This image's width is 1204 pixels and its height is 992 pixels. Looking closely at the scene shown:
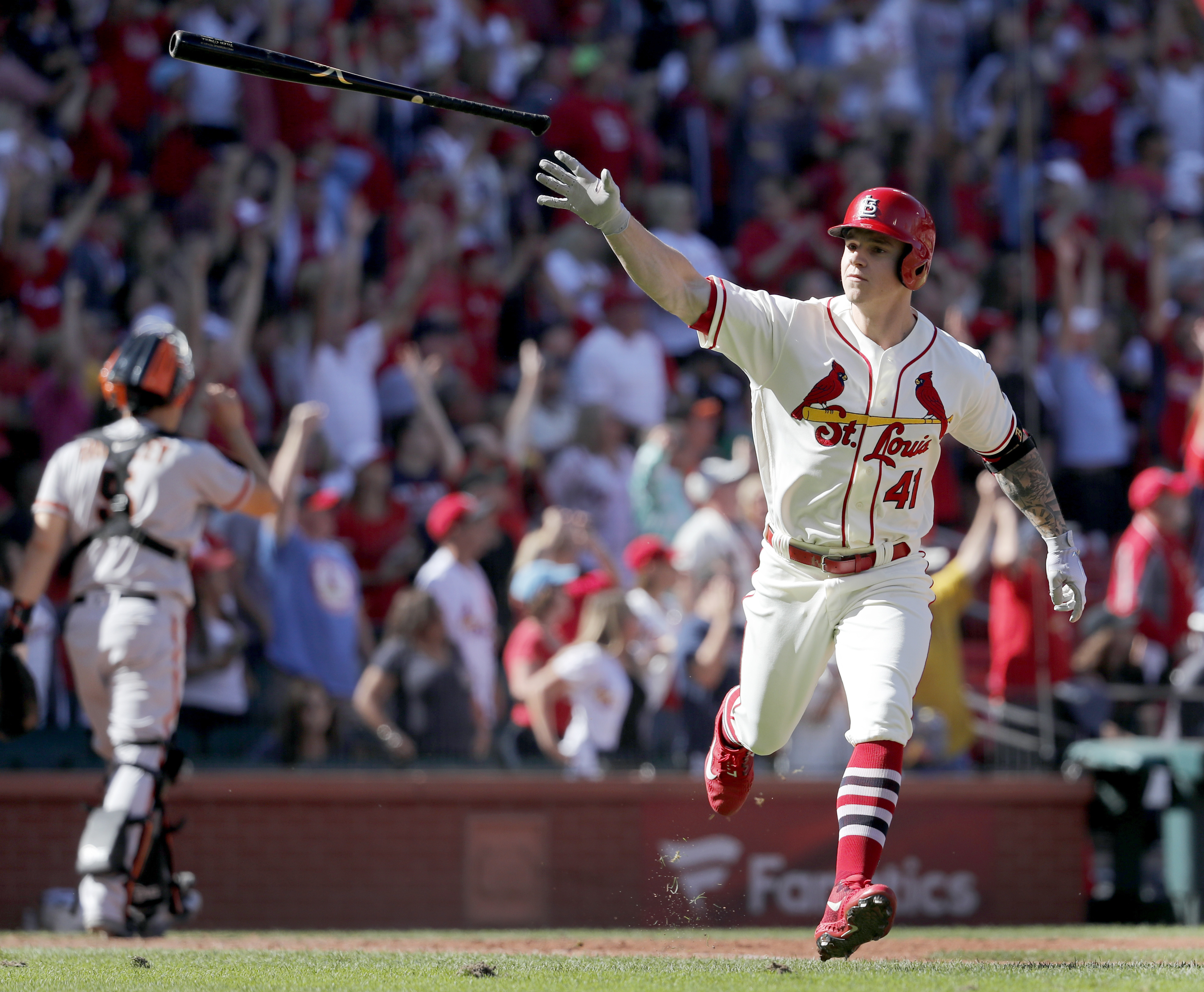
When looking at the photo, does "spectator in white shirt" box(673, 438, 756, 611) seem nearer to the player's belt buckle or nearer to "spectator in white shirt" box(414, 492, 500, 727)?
"spectator in white shirt" box(414, 492, 500, 727)

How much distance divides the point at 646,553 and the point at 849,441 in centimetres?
438

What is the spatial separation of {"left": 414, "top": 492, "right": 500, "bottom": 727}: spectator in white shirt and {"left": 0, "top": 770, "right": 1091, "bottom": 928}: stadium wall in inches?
24.8

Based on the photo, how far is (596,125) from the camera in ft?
43.0

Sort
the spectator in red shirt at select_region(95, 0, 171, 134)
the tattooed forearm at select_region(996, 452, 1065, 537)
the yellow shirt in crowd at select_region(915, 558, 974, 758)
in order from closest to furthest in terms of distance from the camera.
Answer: the tattooed forearm at select_region(996, 452, 1065, 537)
the yellow shirt in crowd at select_region(915, 558, 974, 758)
the spectator in red shirt at select_region(95, 0, 171, 134)

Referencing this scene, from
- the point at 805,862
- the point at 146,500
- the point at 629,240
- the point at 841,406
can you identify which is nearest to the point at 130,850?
the point at 146,500

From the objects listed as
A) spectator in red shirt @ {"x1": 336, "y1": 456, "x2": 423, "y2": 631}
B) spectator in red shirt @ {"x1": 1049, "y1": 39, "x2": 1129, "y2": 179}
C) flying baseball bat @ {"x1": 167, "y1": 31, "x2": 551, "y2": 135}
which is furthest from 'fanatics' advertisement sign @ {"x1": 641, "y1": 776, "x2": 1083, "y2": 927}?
spectator in red shirt @ {"x1": 1049, "y1": 39, "x2": 1129, "y2": 179}

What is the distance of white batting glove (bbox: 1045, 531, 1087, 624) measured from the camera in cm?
578

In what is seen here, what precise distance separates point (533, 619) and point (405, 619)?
771mm

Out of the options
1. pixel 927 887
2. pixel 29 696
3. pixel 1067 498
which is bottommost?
pixel 927 887

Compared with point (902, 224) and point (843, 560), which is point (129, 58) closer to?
point (902, 224)

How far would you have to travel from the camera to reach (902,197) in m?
5.47

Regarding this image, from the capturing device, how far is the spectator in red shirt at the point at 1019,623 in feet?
33.0

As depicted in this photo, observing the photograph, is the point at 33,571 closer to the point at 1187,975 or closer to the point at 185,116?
the point at 1187,975

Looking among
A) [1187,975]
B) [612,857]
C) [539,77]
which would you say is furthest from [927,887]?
[539,77]
